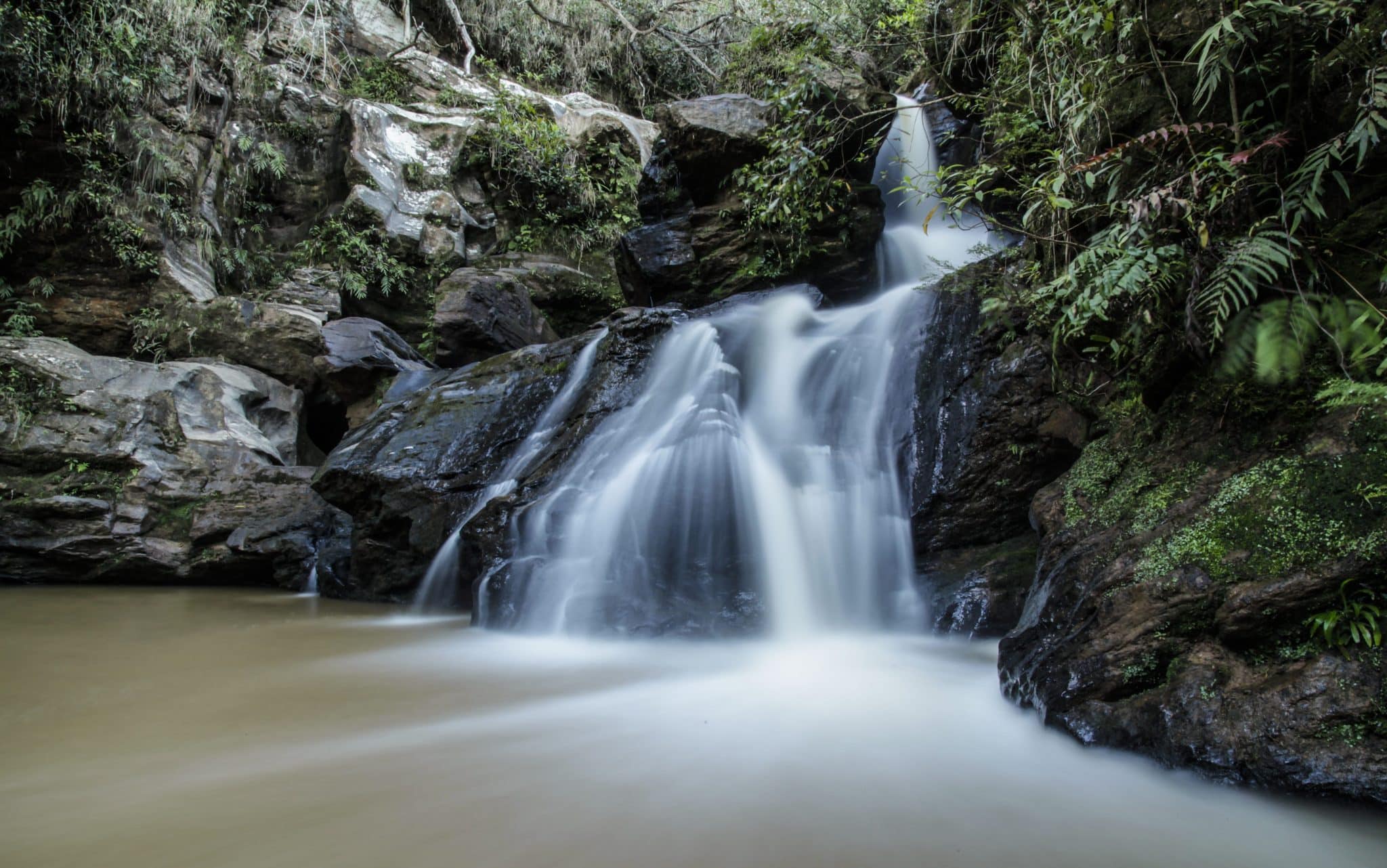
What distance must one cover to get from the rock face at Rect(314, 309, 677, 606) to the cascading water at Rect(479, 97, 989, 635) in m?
0.33

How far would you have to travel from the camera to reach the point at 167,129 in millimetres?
9414

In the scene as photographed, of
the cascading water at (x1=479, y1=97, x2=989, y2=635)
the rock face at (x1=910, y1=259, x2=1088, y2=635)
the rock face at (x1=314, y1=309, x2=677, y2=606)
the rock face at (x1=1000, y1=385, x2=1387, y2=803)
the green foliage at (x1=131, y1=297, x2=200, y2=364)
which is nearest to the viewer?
the rock face at (x1=1000, y1=385, x2=1387, y2=803)

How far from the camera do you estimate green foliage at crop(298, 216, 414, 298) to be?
402 inches

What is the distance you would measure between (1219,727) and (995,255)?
355 centimetres

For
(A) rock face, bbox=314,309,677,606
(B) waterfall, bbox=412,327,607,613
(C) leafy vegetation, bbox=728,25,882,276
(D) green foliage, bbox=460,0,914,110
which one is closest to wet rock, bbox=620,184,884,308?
(C) leafy vegetation, bbox=728,25,882,276

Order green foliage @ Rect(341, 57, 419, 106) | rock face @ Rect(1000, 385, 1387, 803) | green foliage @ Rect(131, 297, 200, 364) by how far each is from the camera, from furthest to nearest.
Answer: green foliage @ Rect(341, 57, 419, 106) → green foliage @ Rect(131, 297, 200, 364) → rock face @ Rect(1000, 385, 1387, 803)

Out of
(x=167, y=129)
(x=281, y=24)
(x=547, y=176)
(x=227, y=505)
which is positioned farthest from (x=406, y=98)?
(x=227, y=505)

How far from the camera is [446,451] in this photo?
19.3 ft

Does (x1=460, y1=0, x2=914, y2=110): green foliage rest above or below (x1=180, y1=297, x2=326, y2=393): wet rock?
above

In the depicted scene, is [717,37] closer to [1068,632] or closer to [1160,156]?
[1160,156]

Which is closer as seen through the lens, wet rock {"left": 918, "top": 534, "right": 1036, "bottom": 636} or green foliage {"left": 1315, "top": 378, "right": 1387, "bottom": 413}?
green foliage {"left": 1315, "top": 378, "right": 1387, "bottom": 413}

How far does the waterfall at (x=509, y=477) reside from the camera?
17.2 ft

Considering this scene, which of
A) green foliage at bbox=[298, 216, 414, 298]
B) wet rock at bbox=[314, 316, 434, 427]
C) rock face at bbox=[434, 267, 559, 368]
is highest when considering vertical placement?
green foliage at bbox=[298, 216, 414, 298]

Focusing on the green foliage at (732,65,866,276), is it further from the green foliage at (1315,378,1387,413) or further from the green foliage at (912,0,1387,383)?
the green foliage at (1315,378,1387,413)
